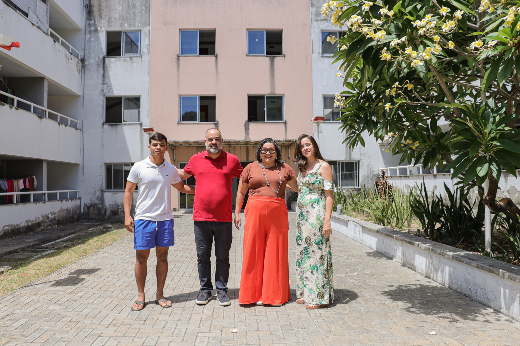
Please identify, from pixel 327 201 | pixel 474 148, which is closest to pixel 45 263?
pixel 327 201

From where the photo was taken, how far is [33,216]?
12.9 metres

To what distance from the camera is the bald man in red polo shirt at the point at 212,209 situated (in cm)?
486

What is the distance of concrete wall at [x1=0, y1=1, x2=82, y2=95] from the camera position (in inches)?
467

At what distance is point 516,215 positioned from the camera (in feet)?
19.0

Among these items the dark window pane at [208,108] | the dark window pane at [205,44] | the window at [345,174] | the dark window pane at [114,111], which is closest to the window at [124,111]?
the dark window pane at [114,111]

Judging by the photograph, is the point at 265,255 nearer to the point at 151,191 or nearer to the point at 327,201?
the point at 327,201

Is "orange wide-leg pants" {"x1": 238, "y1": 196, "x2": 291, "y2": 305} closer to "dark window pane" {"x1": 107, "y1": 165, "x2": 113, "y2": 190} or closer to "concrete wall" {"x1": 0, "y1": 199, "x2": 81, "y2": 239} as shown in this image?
"concrete wall" {"x1": 0, "y1": 199, "x2": 81, "y2": 239}

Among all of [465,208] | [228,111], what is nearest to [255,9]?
[228,111]

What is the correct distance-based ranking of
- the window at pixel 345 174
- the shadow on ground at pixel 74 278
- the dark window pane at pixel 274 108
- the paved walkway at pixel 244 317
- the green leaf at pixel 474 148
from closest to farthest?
the green leaf at pixel 474 148
the paved walkway at pixel 244 317
the shadow on ground at pixel 74 278
the dark window pane at pixel 274 108
the window at pixel 345 174

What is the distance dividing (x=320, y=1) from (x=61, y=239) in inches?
561

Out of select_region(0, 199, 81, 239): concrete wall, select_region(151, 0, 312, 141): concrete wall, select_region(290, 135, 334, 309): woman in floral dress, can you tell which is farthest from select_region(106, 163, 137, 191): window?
select_region(290, 135, 334, 309): woman in floral dress

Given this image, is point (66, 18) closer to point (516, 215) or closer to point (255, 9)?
point (255, 9)

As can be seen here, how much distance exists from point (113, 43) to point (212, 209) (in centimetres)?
1577

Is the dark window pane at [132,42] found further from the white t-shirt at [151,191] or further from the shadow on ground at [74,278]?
the white t-shirt at [151,191]
